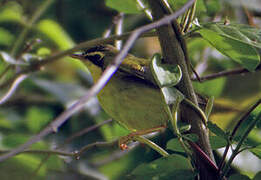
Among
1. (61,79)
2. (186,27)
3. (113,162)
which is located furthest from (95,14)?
(186,27)

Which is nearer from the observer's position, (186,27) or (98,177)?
(186,27)

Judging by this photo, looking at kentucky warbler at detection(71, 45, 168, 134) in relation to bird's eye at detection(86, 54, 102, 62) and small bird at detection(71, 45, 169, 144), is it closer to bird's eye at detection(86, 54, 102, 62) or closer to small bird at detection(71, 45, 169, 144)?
small bird at detection(71, 45, 169, 144)

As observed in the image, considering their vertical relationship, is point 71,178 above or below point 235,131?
below

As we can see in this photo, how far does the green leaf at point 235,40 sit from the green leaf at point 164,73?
158mm


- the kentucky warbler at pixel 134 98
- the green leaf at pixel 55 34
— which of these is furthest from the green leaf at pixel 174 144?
the green leaf at pixel 55 34

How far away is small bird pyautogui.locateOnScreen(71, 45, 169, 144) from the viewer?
6.16ft

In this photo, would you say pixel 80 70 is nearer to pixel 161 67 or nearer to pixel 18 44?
pixel 18 44

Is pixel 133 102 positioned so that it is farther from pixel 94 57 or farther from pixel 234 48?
pixel 234 48

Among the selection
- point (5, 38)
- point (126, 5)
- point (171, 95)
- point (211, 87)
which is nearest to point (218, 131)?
point (171, 95)

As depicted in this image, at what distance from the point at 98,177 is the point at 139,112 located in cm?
67

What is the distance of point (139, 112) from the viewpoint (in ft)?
6.33

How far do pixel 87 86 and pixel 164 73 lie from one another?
7.08ft

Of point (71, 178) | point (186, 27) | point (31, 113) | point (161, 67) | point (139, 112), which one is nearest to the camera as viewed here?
point (161, 67)

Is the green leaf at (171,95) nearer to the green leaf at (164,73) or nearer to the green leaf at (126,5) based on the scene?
the green leaf at (164,73)
